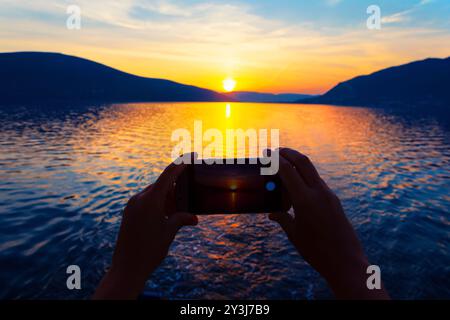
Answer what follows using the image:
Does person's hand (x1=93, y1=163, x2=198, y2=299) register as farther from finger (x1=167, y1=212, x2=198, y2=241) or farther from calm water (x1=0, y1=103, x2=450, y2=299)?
calm water (x1=0, y1=103, x2=450, y2=299)

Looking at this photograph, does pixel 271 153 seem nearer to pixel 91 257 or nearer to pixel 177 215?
pixel 177 215

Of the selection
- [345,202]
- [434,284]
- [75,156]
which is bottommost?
[434,284]

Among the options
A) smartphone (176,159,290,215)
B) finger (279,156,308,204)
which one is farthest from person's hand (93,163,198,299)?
finger (279,156,308,204)

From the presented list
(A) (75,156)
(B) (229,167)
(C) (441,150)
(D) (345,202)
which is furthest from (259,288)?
(C) (441,150)

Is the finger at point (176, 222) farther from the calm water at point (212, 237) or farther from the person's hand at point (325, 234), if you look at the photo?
the calm water at point (212, 237)

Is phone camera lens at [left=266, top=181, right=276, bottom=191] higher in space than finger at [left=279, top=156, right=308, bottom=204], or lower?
lower
